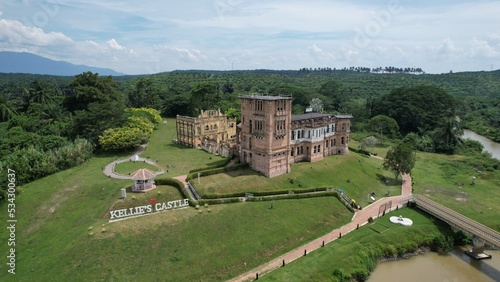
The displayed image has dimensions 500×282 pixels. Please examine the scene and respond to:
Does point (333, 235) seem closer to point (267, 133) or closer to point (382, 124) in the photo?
point (267, 133)

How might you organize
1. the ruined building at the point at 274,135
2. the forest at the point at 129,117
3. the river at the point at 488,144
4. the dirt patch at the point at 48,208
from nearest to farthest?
the dirt patch at the point at 48,208, the ruined building at the point at 274,135, the forest at the point at 129,117, the river at the point at 488,144

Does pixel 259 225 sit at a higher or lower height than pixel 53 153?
lower

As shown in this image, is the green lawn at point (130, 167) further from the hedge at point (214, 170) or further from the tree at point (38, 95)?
the tree at point (38, 95)

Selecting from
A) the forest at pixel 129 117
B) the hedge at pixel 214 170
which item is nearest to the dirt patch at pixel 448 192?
the forest at pixel 129 117

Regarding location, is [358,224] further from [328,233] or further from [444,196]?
[444,196]

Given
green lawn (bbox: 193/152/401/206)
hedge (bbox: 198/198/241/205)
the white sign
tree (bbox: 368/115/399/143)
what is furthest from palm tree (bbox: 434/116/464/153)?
the white sign

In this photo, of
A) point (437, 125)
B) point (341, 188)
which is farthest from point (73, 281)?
point (437, 125)
